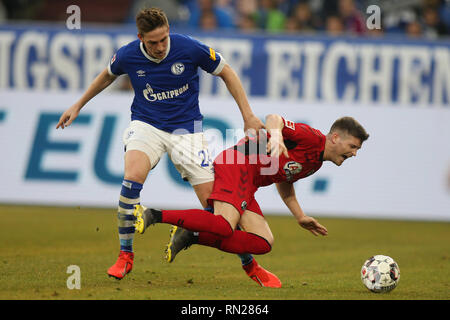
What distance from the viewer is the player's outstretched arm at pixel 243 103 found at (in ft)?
20.2

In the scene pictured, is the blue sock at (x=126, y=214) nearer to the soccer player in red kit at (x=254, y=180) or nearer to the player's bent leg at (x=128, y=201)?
the player's bent leg at (x=128, y=201)

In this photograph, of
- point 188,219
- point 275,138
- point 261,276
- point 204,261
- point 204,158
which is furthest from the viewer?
point 204,261

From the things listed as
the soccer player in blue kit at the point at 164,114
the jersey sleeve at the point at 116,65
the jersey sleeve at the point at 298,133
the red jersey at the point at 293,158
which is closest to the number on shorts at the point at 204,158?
the soccer player in blue kit at the point at 164,114

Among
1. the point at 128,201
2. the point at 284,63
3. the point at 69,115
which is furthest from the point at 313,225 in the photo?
the point at 284,63

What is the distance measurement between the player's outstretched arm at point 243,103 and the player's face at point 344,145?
67 centimetres

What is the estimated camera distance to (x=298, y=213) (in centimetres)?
653

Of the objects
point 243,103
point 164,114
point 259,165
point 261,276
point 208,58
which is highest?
point 208,58

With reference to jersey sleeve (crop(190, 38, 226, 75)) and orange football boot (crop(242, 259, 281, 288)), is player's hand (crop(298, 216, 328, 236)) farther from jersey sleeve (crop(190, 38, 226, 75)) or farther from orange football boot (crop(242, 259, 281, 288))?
jersey sleeve (crop(190, 38, 226, 75))

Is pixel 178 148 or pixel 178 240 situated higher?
pixel 178 148

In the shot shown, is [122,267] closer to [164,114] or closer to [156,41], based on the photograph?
[164,114]

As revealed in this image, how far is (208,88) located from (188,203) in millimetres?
2308

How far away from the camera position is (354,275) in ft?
23.5

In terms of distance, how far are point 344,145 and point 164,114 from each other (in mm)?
1570

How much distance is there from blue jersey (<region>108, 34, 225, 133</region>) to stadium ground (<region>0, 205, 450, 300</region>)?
1.40m
